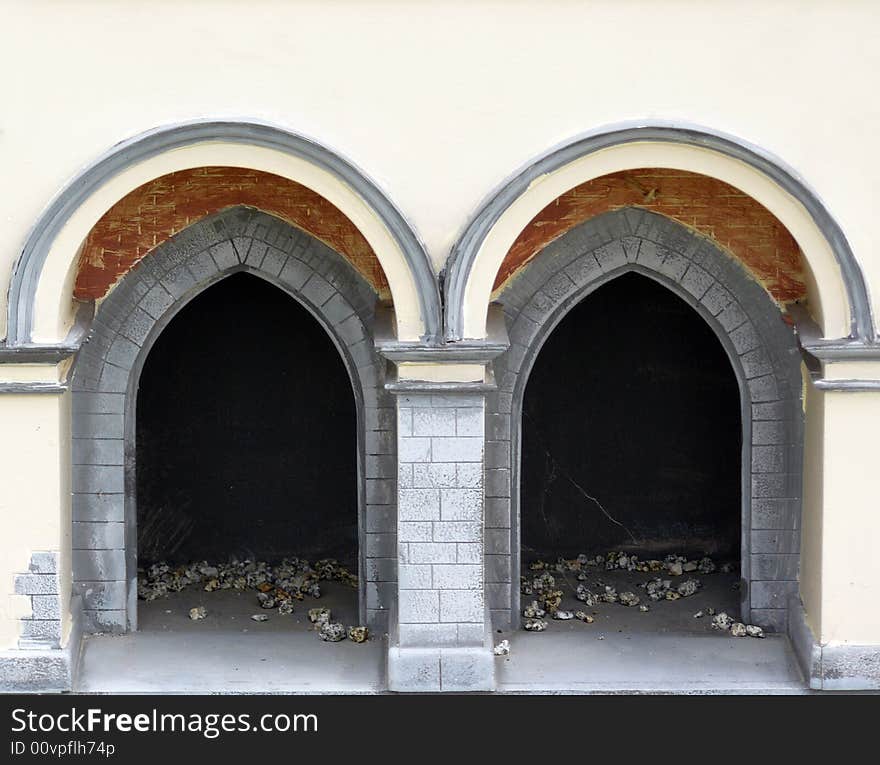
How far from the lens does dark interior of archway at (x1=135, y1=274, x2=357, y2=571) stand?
14086 mm

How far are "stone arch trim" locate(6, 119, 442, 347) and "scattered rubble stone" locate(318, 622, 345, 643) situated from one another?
2.51 meters

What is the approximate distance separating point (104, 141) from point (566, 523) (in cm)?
540

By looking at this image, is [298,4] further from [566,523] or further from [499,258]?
[566,523]

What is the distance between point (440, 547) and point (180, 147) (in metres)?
3.09

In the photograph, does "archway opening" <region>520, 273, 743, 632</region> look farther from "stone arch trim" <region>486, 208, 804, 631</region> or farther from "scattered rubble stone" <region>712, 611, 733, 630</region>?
"stone arch trim" <region>486, 208, 804, 631</region>

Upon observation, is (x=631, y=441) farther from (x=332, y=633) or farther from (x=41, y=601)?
(x=41, y=601)

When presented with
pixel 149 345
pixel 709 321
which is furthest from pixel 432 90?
pixel 149 345

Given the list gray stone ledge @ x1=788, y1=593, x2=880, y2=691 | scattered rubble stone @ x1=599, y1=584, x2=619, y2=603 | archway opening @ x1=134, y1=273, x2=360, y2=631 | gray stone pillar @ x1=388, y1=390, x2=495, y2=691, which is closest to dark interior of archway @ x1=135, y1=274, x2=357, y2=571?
archway opening @ x1=134, y1=273, x2=360, y2=631

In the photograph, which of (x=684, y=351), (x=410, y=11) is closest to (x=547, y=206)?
(x=410, y=11)

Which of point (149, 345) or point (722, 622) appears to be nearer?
point (149, 345)

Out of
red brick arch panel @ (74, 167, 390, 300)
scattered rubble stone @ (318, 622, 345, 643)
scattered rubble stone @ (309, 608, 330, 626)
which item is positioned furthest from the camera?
scattered rubble stone @ (309, 608, 330, 626)

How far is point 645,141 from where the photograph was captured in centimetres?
1097

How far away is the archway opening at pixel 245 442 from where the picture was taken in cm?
1407

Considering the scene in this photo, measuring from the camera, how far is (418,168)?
36.4ft
